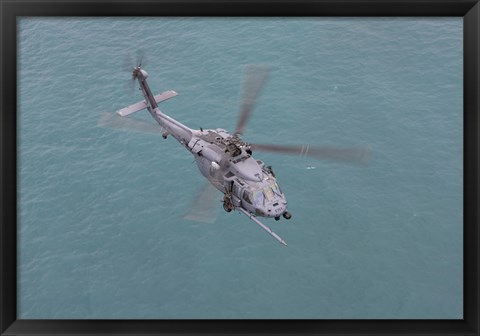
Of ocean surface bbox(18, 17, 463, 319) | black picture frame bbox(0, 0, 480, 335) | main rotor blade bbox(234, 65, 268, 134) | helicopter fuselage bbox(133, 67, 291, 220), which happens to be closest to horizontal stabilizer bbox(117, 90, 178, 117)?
Result: helicopter fuselage bbox(133, 67, 291, 220)

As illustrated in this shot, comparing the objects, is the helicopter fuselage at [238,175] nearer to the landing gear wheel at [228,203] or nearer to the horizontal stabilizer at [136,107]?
the landing gear wheel at [228,203]

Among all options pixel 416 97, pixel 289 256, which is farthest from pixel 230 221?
pixel 416 97

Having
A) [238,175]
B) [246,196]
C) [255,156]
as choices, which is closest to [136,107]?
[238,175]

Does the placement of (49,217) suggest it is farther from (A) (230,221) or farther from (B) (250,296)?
(B) (250,296)
